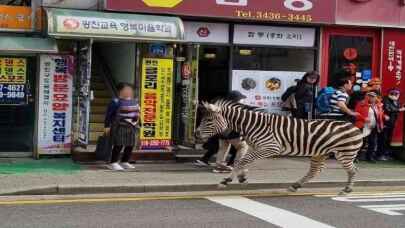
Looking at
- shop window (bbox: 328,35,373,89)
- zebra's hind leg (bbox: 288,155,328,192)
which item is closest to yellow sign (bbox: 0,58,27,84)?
zebra's hind leg (bbox: 288,155,328,192)

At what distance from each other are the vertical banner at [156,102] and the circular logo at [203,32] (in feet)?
4.07

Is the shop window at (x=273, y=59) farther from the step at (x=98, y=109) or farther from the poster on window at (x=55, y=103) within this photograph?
the poster on window at (x=55, y=103)

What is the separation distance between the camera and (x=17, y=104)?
13492 millimetres

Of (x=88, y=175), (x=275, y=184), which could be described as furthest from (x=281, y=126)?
(x=88, y=175)

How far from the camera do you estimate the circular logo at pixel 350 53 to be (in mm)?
15992

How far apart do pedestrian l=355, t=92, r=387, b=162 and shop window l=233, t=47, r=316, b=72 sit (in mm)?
1595

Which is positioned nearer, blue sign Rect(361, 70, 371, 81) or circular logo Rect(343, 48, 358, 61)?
circular logo Rect(343, 48, 358, 61)

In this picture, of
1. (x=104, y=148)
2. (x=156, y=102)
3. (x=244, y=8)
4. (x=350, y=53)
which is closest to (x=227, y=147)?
(x=156, y=102)

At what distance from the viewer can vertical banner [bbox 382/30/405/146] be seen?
53.2 ft

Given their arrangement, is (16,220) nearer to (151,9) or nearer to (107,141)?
(107,141)

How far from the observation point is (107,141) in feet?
42.3

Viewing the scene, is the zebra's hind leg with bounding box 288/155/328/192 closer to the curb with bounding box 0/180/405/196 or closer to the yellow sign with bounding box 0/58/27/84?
the curb with bounding box 0/180/405/196

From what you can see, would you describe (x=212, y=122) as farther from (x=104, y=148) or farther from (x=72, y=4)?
(x=72, y=4)

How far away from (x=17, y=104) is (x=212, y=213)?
586cm
